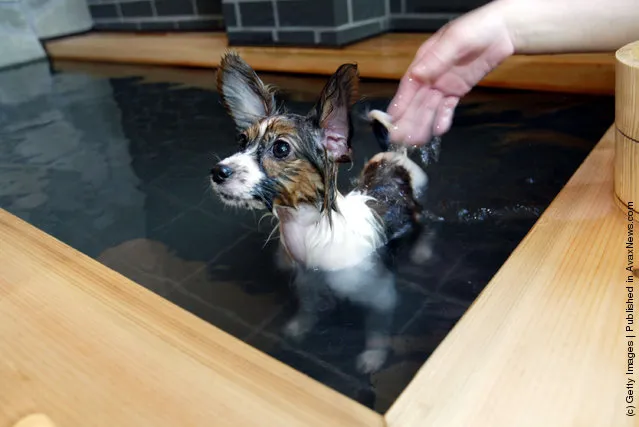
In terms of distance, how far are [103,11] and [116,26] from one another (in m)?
0.33

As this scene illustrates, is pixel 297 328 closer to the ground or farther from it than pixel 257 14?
closer to the ground

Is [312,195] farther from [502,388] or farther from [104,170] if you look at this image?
[104,170]

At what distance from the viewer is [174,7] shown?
590cm

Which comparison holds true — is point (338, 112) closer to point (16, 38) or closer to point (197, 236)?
point (197, 236)

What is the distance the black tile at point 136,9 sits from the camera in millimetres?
6227

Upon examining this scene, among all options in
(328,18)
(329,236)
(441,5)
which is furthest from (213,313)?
(441,5)

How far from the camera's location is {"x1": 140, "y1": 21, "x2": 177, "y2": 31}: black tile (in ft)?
19.8

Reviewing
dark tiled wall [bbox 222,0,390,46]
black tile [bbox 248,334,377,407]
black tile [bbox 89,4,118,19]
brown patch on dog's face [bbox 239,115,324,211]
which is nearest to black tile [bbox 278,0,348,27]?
dark tiled wall [bbox 222,0,390,46]

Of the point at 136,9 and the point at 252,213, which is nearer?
the point at 252,213

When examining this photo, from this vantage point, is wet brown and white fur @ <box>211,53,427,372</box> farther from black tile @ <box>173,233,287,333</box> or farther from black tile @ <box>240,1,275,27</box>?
black tile @ <box>240,1,275,27</box>

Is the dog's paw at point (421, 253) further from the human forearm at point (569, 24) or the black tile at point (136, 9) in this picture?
the black tile at point (136, 9)

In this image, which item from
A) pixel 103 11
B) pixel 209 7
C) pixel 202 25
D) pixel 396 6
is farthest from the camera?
pixel 103 11

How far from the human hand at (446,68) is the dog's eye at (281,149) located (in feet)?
1.37

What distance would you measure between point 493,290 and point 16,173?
2.55 meters
